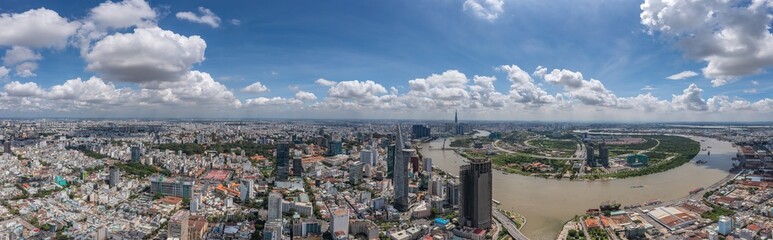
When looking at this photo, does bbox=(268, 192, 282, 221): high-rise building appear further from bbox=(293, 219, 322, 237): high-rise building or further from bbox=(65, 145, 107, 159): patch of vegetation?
bbox=(65, 145, 107, 159): patch of vegetation

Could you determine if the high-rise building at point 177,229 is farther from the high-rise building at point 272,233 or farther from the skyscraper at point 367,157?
the skyscraper at point 367,157

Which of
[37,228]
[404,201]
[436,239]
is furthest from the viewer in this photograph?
[404,201]

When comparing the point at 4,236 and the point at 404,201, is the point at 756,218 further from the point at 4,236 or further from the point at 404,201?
the point at 4,236

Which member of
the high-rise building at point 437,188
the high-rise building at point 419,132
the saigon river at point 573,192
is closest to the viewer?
the saigon river at point 573,192

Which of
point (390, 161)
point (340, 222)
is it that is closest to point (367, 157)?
point (390, 161)

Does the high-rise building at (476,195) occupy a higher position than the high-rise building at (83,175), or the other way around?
the high-rise building at (476,195)

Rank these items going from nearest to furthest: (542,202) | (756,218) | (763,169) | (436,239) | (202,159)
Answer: (436,239) < (756,218) < (542,202) < (763,169) < (202,159)

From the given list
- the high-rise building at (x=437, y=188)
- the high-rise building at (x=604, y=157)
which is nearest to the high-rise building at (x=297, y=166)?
the high-rise building at (x=437, y=188)

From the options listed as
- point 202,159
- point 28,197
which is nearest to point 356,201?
point 28,197
